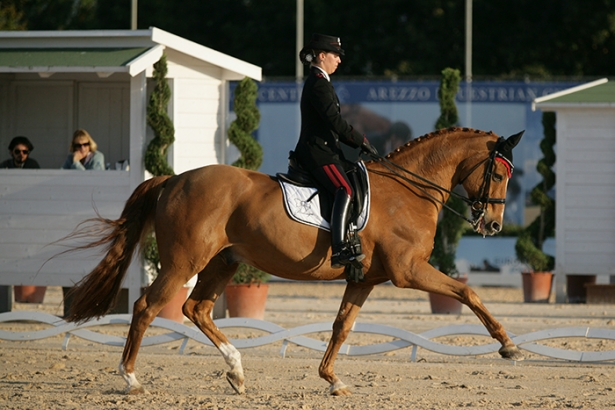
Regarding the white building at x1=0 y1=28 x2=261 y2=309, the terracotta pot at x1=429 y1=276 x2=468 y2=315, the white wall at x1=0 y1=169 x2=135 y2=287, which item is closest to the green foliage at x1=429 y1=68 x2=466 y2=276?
the terracotta pot at x1=429 y1=276 x2=468 y2=315

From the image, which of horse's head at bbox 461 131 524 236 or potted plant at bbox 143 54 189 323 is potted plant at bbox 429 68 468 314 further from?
horse's head at bbox 461 131 524 236

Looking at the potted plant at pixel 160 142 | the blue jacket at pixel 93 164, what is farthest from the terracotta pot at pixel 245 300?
the blue jacket at pixel 93 164

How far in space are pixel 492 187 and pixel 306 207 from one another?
160 centimetres

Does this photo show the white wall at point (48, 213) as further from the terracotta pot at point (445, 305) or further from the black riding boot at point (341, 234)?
the black riding boot at point (341, 234)

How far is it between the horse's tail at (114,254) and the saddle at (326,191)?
1.17 m

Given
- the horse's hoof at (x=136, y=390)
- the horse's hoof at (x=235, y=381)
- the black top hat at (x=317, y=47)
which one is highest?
the black top hat at (x=317, y=47)

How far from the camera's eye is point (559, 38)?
3356cm

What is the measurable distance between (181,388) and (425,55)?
26.1 m

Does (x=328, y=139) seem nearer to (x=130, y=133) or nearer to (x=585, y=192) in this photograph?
(x=130, y=133)

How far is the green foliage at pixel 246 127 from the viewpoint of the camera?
13547 mm

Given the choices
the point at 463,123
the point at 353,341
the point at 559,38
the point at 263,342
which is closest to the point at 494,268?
the point at 463,123

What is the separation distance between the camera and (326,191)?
7.99 m

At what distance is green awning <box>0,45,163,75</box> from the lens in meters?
12.1

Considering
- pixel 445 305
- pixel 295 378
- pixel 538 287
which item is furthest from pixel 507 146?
pixel 538 287
